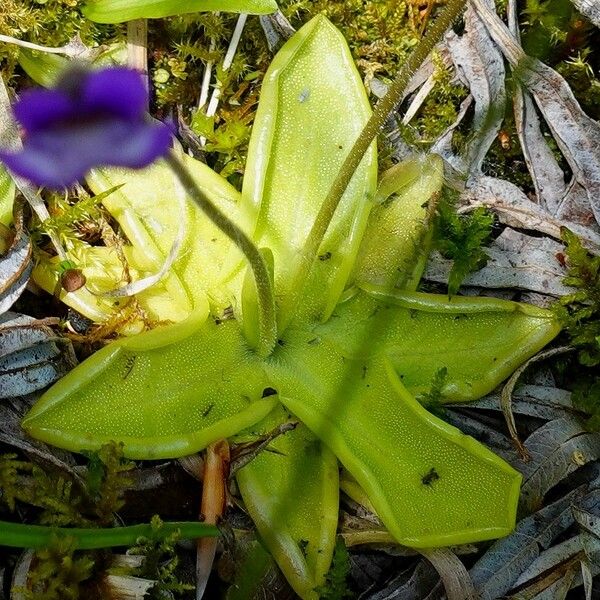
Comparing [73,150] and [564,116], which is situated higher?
[73,150]

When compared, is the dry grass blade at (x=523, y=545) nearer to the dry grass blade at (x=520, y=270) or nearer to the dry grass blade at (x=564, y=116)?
the dry grass blade at (x=520, y=270)

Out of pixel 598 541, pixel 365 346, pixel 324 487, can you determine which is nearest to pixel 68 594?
pixel 324 487

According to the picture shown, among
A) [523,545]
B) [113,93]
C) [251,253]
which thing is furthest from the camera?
[523,545]

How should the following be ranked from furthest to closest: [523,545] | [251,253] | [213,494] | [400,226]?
[400,226] < [523,545] < [213,494] < [251,253]

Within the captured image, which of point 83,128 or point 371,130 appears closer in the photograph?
point 83,128

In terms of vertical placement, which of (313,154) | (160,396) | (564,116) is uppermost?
(564,116)

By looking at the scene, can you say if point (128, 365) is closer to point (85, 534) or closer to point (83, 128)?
point (85, 534)

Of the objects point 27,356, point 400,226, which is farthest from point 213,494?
point 400,226
